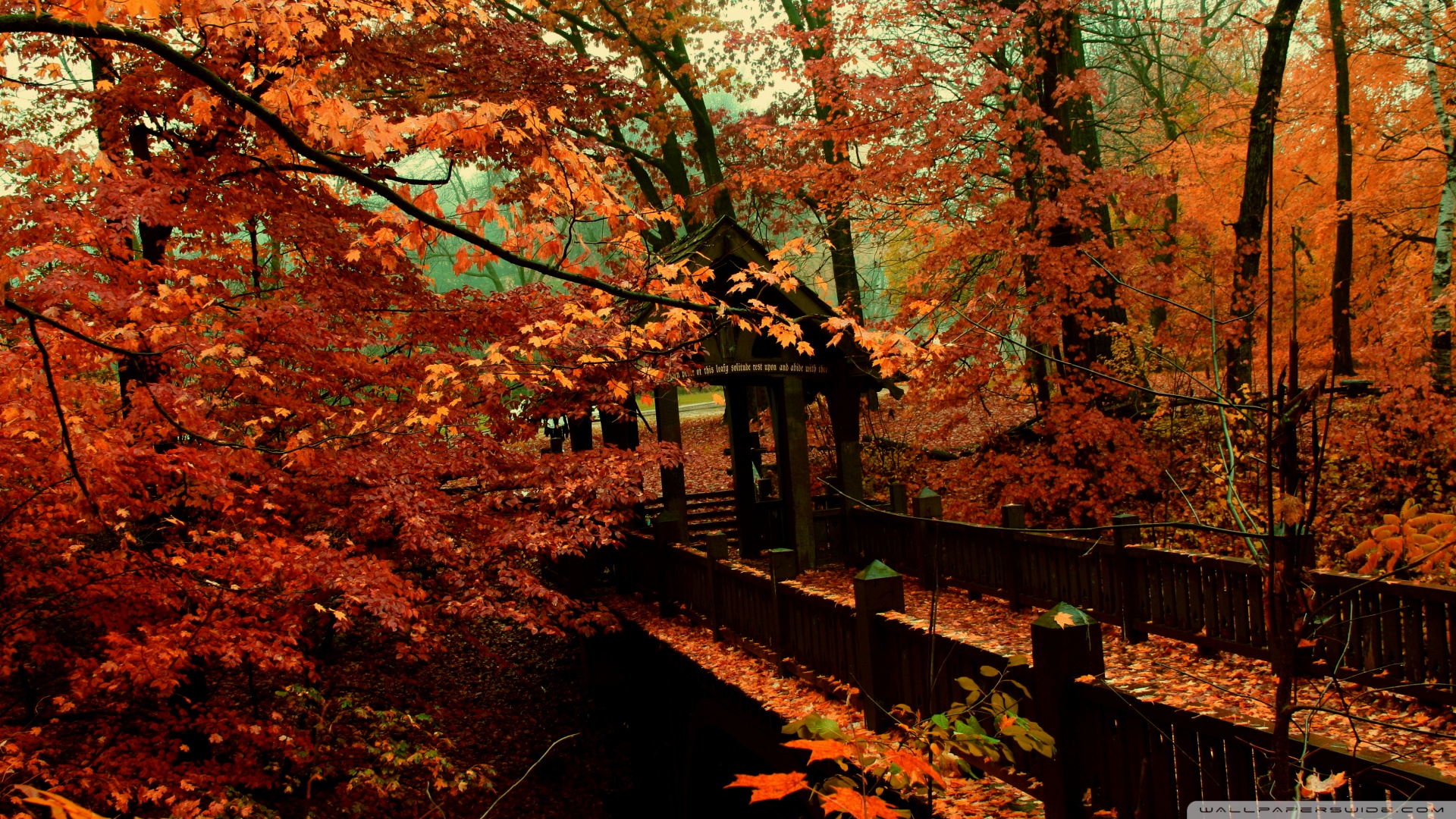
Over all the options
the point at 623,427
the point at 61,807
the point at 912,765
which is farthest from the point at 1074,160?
the point at 61,807

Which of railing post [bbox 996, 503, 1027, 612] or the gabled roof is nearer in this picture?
railing post [bbox 996, 503, 1027, 612]

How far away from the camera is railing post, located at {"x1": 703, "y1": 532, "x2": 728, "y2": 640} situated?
8.80 m

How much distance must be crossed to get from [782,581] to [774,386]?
196 inches

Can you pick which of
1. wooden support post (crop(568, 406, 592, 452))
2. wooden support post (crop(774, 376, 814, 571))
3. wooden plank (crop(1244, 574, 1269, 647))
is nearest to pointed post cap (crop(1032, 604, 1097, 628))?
wooden plank (crop(1244, 574, 1269, 647))

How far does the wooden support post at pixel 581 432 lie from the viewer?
10.1 meters

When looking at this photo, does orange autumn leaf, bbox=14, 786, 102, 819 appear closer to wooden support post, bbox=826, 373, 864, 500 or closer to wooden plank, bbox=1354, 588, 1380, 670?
wooden plank, bbox=1354, 588, 1380, 670

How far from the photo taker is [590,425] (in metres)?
10.7

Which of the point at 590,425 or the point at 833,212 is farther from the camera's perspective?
the point at 833,212

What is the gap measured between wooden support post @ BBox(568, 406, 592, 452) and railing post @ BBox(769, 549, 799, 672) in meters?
3.45

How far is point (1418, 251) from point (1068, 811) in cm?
1849

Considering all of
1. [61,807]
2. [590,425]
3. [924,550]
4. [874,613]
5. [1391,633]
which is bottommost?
[924,550]

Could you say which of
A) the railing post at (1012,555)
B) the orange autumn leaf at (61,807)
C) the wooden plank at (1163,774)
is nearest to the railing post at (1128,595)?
the railing post at (1012,555)

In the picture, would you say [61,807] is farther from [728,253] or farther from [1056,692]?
[728,253]

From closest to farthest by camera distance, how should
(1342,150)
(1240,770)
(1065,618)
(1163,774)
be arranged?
1. (1240,770)
2. (1163,774)
3. (1065,618)
4. (1342,150)
